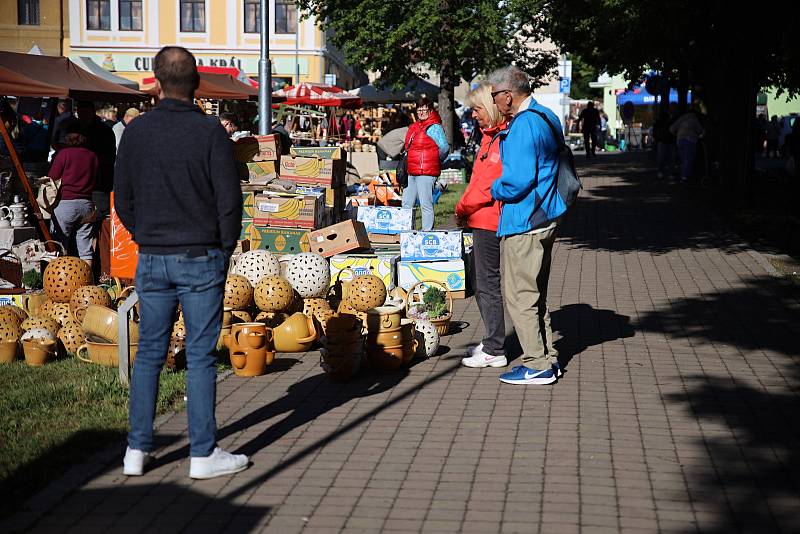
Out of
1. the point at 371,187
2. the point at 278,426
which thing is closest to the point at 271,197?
the point at 371,187

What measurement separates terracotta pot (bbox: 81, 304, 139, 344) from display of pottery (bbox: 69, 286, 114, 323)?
26.1 inches

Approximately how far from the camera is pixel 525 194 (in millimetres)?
6809

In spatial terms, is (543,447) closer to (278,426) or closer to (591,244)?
(278,426)

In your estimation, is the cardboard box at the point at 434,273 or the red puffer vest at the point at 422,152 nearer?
the cardboard box at the point at 434,273

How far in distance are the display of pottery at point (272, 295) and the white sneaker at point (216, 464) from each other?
3067mm

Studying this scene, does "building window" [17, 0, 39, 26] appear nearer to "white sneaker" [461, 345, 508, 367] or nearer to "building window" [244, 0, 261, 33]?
"building window" [244, 0, 261, 33]

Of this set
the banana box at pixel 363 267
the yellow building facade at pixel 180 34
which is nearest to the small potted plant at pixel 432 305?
the banana box at pixel 363 267

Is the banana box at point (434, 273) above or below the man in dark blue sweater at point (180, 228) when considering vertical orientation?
below

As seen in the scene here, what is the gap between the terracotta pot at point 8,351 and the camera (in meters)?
7.97

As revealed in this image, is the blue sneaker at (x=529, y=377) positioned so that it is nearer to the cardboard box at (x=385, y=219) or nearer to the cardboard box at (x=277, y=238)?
the cardboard box at (x=277, y=238)

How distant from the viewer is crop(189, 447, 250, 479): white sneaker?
17.0ft

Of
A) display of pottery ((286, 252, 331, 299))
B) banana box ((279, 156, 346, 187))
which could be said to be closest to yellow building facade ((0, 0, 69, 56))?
banana box ((279, 156, 346, 187))

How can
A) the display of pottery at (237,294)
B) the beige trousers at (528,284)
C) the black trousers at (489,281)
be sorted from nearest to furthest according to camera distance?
the beige trousers at (528,284) → the black trousers at (489,281) → the display of pottery at (237,294)

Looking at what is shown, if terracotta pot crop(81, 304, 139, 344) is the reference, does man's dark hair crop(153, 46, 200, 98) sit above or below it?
above
